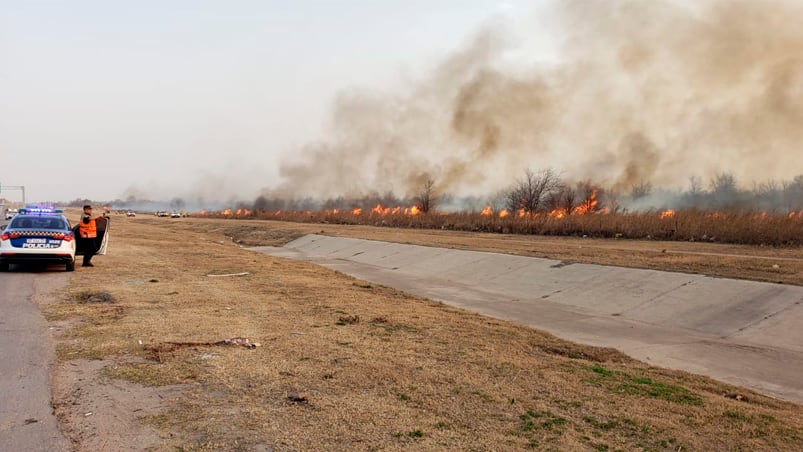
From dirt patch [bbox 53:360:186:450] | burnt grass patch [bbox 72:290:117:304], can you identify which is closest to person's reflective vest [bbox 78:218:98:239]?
burnt grass patch [bbox 72:290:117:304]

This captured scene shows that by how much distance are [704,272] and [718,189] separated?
35568 millimetres

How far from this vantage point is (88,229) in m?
17.1

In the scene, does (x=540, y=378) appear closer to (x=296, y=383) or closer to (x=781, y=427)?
(x=781, y=427)

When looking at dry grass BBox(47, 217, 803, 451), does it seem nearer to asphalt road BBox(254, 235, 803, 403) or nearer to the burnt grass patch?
the burnt grass patch

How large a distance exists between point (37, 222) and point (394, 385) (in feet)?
47.8

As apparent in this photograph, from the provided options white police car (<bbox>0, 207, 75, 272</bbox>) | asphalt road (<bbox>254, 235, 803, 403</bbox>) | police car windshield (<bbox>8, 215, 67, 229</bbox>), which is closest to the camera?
asphalt road (<bbox>254, 235, 803, 403</bbox>)

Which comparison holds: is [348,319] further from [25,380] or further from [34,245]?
[34,245]

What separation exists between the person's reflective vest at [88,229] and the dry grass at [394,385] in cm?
642

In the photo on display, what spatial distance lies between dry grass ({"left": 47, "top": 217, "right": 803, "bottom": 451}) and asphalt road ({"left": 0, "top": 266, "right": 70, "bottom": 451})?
0.37m

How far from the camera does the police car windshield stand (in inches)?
624

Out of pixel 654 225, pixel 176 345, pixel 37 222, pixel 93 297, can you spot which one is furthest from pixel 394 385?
pixel 654 225

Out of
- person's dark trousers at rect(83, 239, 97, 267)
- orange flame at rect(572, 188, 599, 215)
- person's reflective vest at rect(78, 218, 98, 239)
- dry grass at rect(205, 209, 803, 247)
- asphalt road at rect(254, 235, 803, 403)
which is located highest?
orange flame at rect(572, 188, 599, 215)

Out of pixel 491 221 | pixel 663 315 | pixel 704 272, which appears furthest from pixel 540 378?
pixel 491 221

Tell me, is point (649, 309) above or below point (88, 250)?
below
